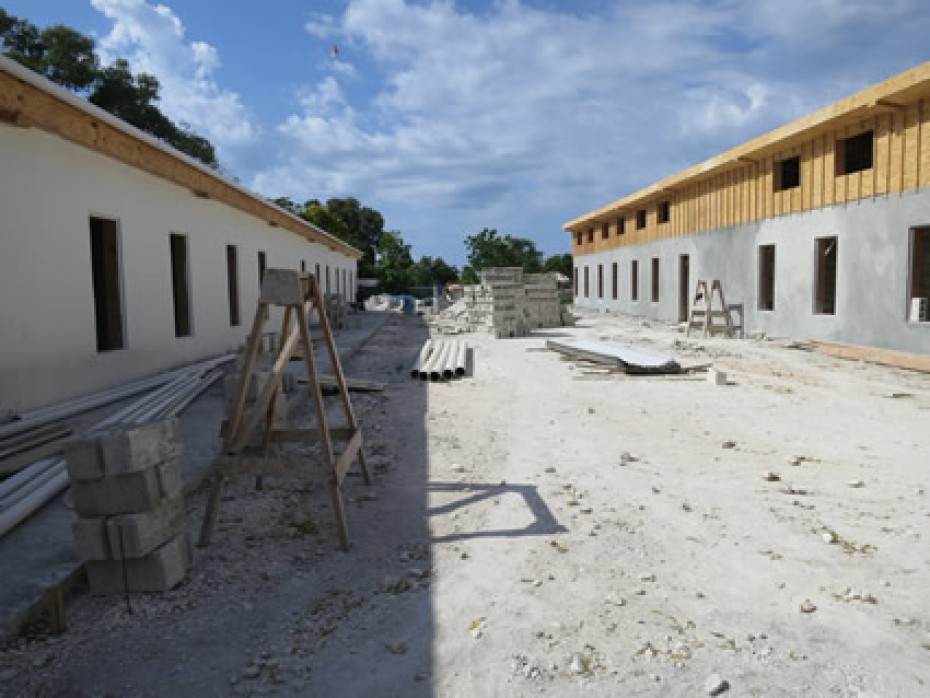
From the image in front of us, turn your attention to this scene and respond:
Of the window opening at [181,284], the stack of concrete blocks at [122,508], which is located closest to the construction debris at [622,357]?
the window opening at [181,284]

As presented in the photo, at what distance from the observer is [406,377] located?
11.3 meters

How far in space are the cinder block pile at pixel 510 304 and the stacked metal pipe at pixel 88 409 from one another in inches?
373

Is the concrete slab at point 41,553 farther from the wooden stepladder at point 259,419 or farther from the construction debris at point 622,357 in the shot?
the construction debris at point 622,357

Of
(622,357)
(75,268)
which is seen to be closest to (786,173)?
(622,357)

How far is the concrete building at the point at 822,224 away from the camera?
11.6 meters

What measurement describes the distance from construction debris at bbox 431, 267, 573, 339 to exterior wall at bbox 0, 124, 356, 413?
9.70 metres

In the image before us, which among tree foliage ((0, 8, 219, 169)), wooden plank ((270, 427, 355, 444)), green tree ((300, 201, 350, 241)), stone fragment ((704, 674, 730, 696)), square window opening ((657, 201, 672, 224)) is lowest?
stone fragment ((704, 674, 730, 696))

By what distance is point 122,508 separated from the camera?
319 centimetres

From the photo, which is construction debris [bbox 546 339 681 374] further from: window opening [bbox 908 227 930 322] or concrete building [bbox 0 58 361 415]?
concrete building [bbox 0 58 361 415]

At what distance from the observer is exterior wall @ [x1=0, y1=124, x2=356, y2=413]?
6367mm

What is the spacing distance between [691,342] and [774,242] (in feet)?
10.9

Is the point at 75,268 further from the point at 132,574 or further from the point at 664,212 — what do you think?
the point at 664,212

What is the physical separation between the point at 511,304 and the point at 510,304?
0.12 ft

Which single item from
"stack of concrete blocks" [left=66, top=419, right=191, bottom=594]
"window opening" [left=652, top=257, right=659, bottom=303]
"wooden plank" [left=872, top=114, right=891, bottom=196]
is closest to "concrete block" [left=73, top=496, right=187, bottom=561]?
"stack of concrete blocks" [left=66, top=419, right=191, bottom=594]
